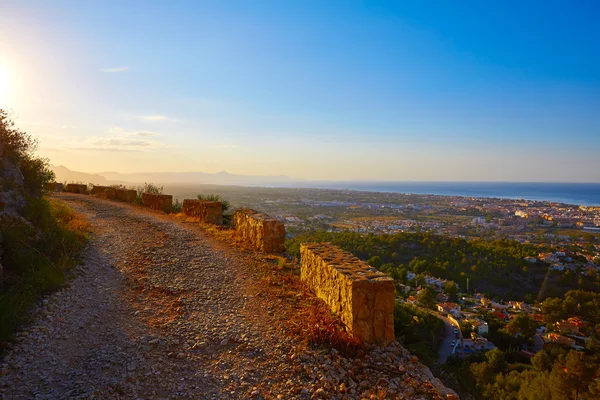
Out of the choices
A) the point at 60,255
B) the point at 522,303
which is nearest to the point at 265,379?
the point at 60,255

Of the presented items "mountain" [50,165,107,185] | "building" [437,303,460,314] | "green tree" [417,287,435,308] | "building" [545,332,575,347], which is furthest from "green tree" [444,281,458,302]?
"mountain" [50,165,107,185]

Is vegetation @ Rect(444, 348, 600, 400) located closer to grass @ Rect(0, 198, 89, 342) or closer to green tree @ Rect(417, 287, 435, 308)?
green tree @ Rect(417, 287, 435, 308)

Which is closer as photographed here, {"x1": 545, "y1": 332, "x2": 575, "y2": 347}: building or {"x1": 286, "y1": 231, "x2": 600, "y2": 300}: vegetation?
{"x1": 545, "y1": 332, "x2": 575, "y2": 347}: building

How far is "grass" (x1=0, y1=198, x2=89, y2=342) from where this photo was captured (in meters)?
4.23

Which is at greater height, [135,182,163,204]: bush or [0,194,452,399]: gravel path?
[135,182,163,204]: bush

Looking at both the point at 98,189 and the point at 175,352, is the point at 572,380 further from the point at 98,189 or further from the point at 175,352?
the point at 98,189

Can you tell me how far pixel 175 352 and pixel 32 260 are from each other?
3.46 meters

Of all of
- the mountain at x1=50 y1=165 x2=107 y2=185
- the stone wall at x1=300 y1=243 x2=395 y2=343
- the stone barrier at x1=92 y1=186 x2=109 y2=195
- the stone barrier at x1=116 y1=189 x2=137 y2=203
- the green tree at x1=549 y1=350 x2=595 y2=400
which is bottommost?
the green tree at x1=549 y1=350 x2=595 y2=400

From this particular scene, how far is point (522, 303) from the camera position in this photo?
22.9 metres

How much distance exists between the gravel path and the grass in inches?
8.1

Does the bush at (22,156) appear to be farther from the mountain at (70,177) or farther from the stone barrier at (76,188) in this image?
the mountain at (70,177)

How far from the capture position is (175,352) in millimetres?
3832

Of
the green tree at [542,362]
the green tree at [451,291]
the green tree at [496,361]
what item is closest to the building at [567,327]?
the green tree at [542,362]

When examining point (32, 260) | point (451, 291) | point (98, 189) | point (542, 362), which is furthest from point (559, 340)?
point (98, 189)
